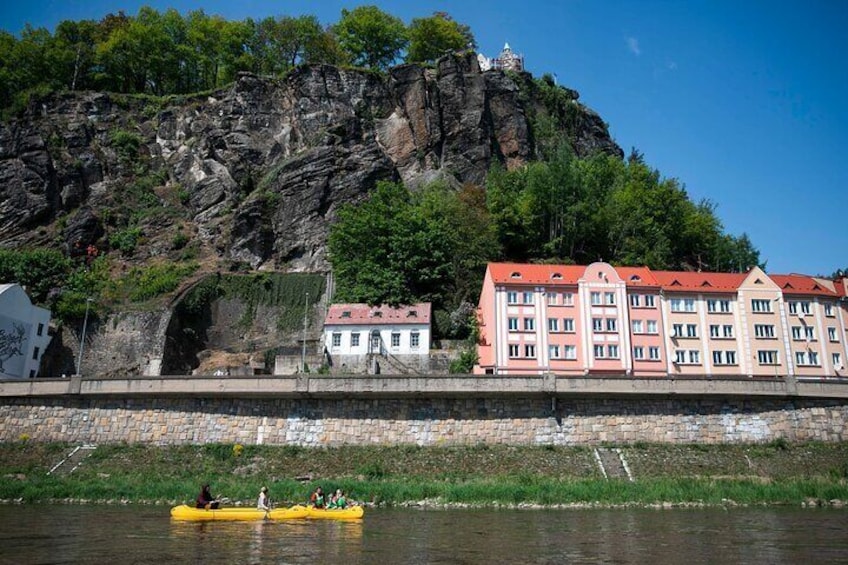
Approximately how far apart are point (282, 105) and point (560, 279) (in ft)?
153

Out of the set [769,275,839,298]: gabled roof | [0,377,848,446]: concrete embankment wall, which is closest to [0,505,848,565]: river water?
[0,377,848,446]: concrete embankment wall

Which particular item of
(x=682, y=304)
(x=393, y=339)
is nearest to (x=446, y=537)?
(x=393, y=339)

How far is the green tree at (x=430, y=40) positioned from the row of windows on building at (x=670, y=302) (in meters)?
54.8

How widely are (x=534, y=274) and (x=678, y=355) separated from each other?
43.1 ft

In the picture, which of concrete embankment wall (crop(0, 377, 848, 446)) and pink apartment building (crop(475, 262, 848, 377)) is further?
pink apartment building (crop(475, 262, 848, 377))

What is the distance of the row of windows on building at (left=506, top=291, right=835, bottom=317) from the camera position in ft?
178

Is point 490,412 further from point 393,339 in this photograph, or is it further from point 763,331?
point 763,331

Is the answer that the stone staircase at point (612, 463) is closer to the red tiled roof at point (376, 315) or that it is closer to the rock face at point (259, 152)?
the red tiled roof at point (376, 315)

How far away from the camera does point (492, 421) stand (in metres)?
39.6

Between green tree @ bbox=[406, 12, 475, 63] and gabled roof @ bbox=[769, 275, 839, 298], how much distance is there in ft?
192

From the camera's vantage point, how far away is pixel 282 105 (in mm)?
84188

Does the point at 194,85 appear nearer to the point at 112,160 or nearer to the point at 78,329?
the point at 112,160

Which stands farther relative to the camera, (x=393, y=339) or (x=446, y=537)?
(x=393, y=339)

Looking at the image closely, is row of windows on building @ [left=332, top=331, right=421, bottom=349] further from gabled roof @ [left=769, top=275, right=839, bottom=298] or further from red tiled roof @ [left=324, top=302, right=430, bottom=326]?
gabled roof @ [left=769, top=275, right=839, bottom=298]
